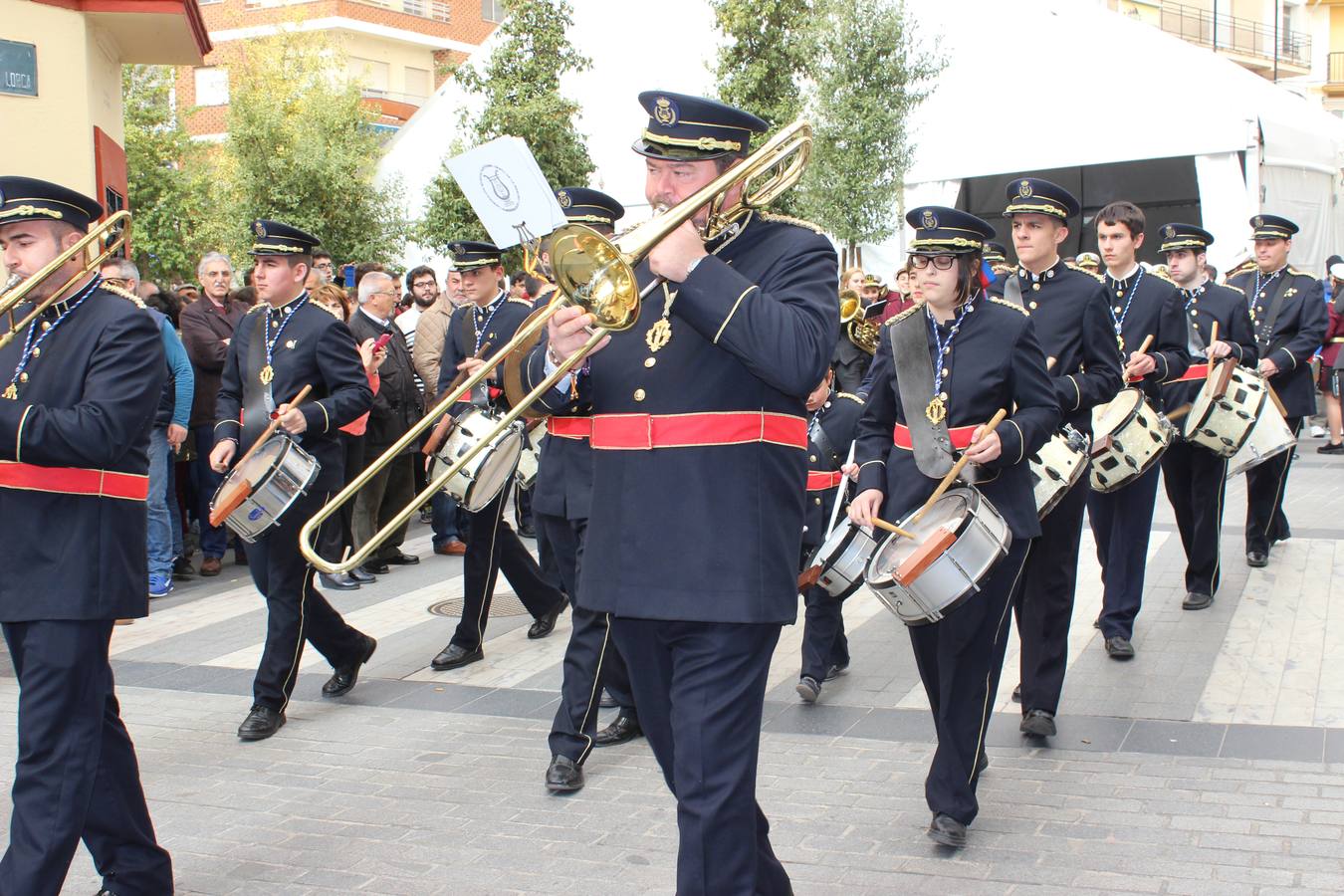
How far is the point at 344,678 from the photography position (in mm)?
6914

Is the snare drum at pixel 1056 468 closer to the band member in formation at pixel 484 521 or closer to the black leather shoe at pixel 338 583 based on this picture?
the band member in formation at pixel 484 521

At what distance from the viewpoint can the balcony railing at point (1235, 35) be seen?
4450 cm

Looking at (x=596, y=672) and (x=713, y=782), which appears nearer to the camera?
(x=713, y=782)

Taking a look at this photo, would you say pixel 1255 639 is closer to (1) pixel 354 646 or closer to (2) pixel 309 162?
(1) pixel 354 646

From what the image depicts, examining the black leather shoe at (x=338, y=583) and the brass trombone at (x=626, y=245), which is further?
→ the black leather shoe at (x=338, y=583)

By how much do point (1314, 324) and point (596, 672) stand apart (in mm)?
7451

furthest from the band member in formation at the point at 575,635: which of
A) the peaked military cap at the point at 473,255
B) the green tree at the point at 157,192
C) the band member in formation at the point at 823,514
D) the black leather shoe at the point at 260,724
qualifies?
the green tree at the point at 157,192

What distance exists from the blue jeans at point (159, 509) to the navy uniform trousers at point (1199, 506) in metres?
6.50

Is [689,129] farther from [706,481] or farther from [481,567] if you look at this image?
[481,567]

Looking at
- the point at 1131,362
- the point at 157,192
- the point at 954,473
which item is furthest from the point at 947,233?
the point at 157,192

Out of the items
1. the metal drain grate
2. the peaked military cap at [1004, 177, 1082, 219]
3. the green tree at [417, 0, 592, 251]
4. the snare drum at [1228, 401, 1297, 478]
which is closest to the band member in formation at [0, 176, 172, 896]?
the peaked military cap at [1004, 177, 1082, 219]

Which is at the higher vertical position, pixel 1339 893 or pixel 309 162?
pixel 309 162

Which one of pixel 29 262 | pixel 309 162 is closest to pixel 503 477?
pixel 29 262

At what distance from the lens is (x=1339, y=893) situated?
416 centimetres
